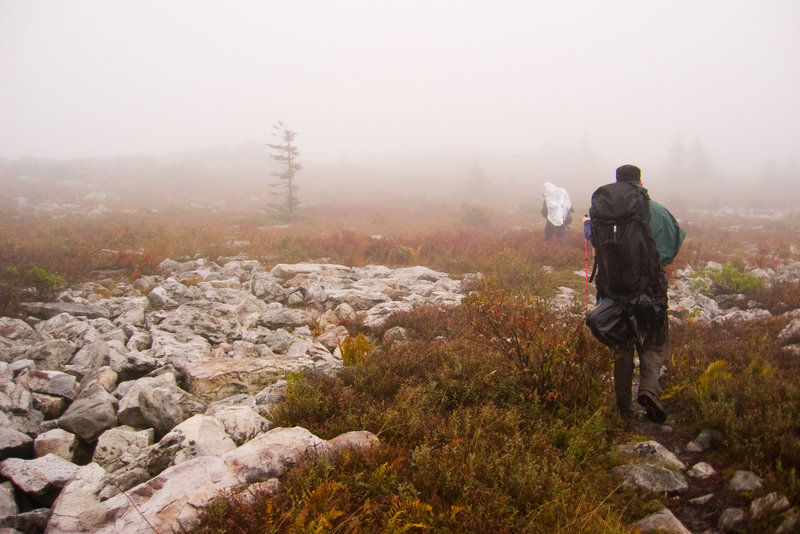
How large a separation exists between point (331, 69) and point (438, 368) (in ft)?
488

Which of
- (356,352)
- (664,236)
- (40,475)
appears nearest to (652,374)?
(664,236)

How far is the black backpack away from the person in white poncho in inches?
410

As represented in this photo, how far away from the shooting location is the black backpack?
13.3 ft

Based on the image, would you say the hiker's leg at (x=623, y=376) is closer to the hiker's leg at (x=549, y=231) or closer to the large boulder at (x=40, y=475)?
the large boulder at (x=40, y=475)

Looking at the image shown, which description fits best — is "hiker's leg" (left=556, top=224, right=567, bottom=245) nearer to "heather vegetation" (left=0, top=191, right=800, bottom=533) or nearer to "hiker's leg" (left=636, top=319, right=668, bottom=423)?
"heather vegetation" (left=0, top=191, right=800, bottom=533)

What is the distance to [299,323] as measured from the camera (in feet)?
24.9

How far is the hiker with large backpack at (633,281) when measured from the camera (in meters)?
4.07

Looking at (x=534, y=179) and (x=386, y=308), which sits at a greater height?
(x=534, y=179)

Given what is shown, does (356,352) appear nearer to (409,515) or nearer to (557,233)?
(409,515)

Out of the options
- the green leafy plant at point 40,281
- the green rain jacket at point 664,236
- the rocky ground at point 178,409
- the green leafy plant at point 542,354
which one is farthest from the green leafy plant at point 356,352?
the green leafy plant at point 40,281

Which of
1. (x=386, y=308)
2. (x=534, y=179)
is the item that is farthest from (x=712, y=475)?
(x=534, y=179)

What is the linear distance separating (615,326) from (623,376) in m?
0.60

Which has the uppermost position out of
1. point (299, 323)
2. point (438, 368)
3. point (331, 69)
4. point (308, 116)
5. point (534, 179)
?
point (331, 69)

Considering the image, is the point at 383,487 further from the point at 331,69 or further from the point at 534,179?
the point at 331,69
